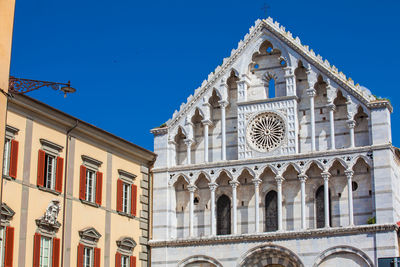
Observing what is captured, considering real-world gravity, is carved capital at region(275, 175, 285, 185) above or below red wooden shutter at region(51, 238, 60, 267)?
above

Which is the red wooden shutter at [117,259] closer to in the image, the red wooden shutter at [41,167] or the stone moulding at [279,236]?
the stone moulding at [279,236]

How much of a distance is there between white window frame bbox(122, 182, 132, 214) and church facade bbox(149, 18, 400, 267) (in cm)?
188

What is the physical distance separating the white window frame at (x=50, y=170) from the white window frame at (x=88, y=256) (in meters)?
2.97

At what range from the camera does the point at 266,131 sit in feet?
116

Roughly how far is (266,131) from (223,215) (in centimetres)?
393

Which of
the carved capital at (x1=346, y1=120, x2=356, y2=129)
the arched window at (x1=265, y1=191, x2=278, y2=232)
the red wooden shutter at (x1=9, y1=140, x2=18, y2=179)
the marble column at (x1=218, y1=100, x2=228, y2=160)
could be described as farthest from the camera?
the marble column at (x1=218, y1=100, x2=228, y2=160)

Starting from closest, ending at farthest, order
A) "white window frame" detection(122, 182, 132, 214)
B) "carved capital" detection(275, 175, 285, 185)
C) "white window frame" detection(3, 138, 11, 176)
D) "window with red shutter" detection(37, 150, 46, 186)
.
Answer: "white window frame" detection(3, 138, 11, 176) < "window with red shutter" detection(37, 150, 46, 186) < "white window frame" detection(122, 182, 132, 214) < "carved capital" detection(275, 175, 285, 185)

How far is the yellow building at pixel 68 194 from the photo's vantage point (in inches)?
1089

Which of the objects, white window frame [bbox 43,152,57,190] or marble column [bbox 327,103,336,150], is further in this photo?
marble column [bbox 327,103,336,150]

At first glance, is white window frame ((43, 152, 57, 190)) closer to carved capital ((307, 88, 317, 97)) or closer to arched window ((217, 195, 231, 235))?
arched window ((217, 195, 231, 235))

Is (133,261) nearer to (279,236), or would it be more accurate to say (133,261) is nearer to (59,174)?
(279,236)

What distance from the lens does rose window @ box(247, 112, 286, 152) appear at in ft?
115

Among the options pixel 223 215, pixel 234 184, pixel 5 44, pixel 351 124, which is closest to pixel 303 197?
pixel 234 184

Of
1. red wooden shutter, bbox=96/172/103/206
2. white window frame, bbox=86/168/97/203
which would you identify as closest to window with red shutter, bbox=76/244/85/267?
white window frame, bbox=86/168/97/203
